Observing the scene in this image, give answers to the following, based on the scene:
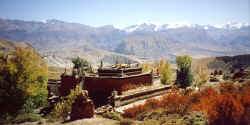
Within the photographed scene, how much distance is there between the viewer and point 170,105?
1582 centimetres

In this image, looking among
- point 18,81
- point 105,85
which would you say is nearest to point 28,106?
point 18,81

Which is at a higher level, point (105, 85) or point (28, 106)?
point (105, 85)

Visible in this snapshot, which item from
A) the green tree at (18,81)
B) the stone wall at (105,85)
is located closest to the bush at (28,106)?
the green tree at (18,81)

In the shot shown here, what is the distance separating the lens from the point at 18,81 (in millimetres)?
23047

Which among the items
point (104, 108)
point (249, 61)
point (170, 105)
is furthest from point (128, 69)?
point (249, 61)

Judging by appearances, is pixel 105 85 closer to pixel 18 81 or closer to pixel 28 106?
pixel 28 106

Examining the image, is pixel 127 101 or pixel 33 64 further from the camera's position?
pixel 33 64

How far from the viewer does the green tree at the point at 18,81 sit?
75.1ft

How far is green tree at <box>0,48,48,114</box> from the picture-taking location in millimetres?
22891

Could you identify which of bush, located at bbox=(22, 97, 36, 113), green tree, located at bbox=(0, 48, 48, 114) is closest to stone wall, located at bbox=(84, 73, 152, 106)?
green tree, located at bbox=(0, 48, 48, 114)

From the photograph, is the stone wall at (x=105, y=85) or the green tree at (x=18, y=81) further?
the stone wall at (x=105, y=85)

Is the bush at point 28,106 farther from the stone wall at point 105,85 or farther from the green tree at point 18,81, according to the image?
the stone wall at point 105,85

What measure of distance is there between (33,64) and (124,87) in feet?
38.2

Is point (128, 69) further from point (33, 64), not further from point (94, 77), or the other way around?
point (33, 64)
